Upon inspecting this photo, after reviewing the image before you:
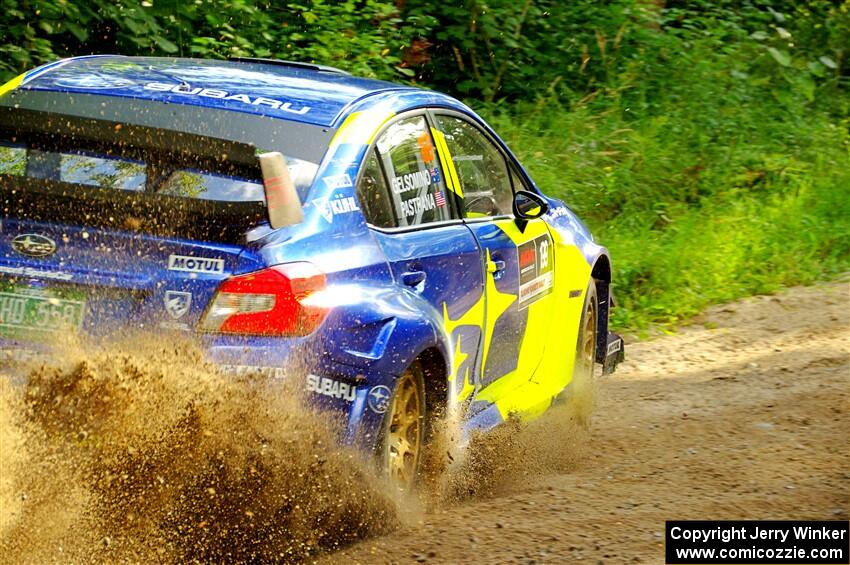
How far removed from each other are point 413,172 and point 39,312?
175 centimetres

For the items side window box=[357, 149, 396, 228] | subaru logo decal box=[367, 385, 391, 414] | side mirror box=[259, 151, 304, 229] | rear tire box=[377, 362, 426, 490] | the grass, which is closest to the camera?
side mirror box=[259, 151, 304, 229]

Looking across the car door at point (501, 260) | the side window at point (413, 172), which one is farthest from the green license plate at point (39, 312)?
the car door at point (501, 260)

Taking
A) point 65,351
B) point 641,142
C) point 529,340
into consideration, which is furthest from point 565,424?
point 641,142

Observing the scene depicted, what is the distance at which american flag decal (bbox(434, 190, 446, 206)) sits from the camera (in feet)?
18.4

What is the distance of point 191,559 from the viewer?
4.28 m

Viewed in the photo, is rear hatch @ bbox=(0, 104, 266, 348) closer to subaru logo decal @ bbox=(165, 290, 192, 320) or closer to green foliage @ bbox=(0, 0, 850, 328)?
subaru logo decal @ bbox=(165, 290, 192, 320)

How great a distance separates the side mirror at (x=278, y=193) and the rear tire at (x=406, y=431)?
721 millimetres

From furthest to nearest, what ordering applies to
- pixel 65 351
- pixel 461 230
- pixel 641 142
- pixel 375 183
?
pixel 641 142 → pixel 461 230 → pixel 375 183 → pixel 65 351

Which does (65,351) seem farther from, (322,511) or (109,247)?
(322,511)

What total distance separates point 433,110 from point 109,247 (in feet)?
6.55

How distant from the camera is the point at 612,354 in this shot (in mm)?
7758

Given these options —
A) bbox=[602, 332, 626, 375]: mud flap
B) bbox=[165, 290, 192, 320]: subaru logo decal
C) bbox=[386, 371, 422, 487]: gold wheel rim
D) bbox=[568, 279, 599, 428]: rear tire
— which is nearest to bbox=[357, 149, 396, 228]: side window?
bbox=[386, 371, 422, 487]: gold wheel rim

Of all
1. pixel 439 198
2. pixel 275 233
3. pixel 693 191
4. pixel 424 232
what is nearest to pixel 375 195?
pixel 424 232
